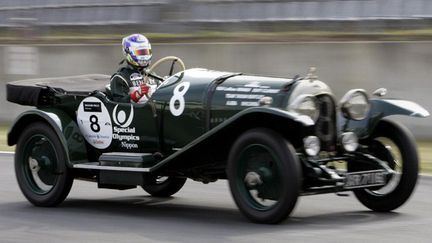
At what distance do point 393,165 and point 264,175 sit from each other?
136 cm

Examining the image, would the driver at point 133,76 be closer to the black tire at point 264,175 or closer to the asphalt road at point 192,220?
the asphalt road at point 192,220

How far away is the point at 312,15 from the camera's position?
15336 mm

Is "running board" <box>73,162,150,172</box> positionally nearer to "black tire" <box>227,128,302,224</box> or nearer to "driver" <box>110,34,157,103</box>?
"driver" <box>110,34,157,103</box>

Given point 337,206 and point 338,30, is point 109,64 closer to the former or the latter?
A: point 338,30

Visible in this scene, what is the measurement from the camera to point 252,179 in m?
7.56

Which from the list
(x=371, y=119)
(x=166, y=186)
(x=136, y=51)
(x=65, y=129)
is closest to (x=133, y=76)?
(x=136, y=51)

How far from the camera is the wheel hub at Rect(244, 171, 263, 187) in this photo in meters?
7.53

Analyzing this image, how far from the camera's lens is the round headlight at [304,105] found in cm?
768

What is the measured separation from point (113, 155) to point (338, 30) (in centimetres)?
720

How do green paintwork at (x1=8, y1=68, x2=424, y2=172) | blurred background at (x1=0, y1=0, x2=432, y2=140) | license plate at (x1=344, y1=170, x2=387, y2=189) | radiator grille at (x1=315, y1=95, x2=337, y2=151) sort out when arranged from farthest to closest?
blurred background at (x1=0, y1=0, x2=432, y2=140) → radiator grille at (x1=315, y1=95, x2=337, y2=151) → green paintwork at (x1=8, y1=68, x2=424, y2=172) → license plate at (x1=344, y1=170, x2=387, y2=189)

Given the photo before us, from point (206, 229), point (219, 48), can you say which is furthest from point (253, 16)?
point (206, 229)

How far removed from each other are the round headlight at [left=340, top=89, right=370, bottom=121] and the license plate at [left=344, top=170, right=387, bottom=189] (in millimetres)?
555

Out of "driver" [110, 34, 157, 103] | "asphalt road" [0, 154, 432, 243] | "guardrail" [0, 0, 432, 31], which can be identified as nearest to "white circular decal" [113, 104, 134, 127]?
"driver" [110, 34, 157, 103]

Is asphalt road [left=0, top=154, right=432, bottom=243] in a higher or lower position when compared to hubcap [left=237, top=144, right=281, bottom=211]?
lower
